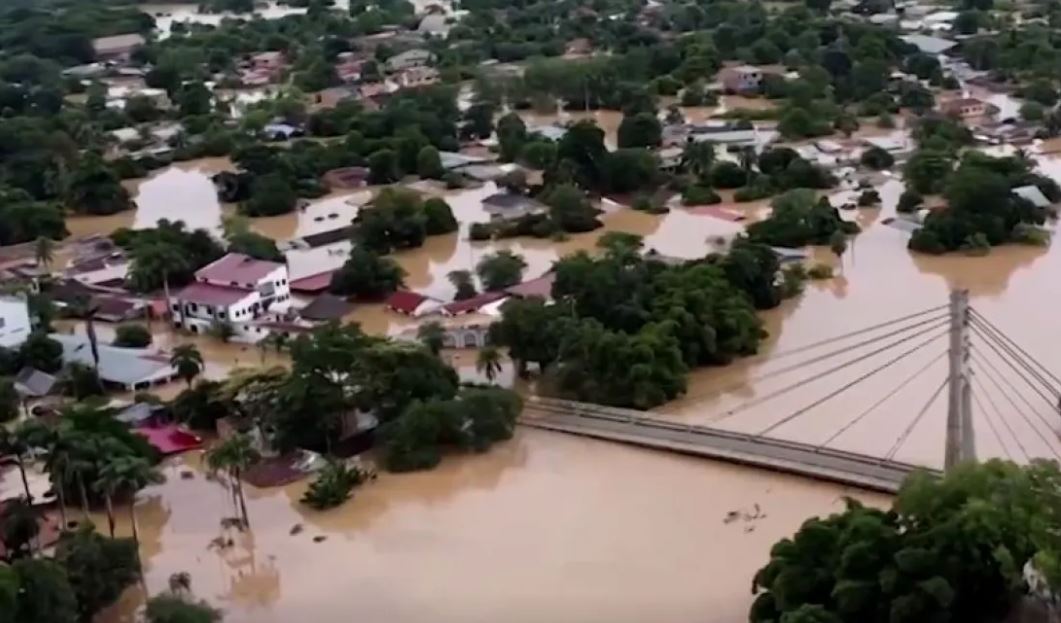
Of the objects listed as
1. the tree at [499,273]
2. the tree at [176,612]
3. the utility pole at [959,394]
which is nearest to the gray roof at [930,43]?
the tree at [499,273]

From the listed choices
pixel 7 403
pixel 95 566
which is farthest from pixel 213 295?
pixel 95 566

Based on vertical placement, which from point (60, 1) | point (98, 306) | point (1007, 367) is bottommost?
point (60, 1)

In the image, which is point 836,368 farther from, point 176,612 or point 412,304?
point 176,612

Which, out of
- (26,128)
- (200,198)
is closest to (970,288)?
(200,198)

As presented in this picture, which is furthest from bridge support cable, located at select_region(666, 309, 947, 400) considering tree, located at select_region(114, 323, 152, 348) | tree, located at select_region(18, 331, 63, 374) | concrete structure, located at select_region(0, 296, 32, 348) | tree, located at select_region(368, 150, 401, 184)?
tree, located at select_region(368, 150, 401, 184)

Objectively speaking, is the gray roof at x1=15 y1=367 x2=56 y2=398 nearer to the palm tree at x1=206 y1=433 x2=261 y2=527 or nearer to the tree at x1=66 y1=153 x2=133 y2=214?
the palm tree at x1=206 y1=433 x2=261 y2=527

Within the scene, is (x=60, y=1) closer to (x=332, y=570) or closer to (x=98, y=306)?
(x=98, y=306)
